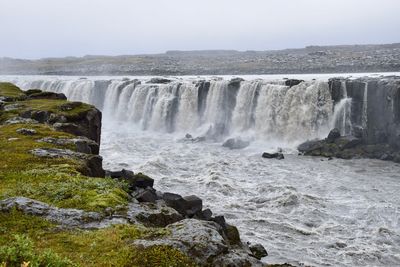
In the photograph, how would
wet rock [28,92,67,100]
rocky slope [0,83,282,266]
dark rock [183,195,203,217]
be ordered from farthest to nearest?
wet rock [28,92,67,100] → dark rock [183,195,203,217] → rocky slope [0,83,282,266]

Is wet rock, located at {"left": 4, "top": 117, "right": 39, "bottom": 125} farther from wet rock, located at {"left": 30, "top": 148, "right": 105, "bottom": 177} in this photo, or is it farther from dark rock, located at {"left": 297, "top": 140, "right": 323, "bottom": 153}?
dark rock, located at {"left": 297, "top": 140, "right": 323, "bottom": 153}

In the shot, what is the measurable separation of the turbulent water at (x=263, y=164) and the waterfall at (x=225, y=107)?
141mm

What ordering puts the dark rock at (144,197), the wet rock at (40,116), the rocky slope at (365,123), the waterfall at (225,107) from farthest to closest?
the waterfall at (225,107) → the rocky slope at (365,123) → the wet rock at (40,116) → the dark rock at (144,197)

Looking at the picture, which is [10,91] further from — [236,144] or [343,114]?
[343,114]

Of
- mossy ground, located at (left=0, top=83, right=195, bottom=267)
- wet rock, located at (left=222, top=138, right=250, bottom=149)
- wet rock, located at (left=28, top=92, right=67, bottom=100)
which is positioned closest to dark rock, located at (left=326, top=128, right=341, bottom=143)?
wet rock, located at (left=222, top=138, right=250, bottom=149)

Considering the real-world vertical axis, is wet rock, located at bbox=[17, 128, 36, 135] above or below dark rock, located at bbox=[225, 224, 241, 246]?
above

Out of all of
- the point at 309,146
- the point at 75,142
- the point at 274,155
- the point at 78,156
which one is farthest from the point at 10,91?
the point at 309,146

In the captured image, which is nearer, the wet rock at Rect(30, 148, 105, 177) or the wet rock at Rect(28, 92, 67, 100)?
the wet rock at Rect(30, 148, 105, 177)

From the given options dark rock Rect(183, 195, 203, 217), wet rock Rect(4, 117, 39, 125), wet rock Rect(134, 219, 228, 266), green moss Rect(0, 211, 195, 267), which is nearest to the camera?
green moss Rect(0, 211, 195, 267)

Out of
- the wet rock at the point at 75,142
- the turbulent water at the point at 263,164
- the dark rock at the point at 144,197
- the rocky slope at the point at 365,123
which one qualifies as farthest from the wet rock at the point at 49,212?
the rocky slope at the point at 365,123

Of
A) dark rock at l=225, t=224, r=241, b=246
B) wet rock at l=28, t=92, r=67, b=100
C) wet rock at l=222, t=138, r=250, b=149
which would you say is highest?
wet rock at l=28, t=92, r=67, b=100

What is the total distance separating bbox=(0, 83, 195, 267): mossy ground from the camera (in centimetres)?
1072

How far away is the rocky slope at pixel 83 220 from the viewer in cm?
1116

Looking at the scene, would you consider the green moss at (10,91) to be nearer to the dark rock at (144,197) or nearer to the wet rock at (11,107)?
the wet rock at (11,107)
